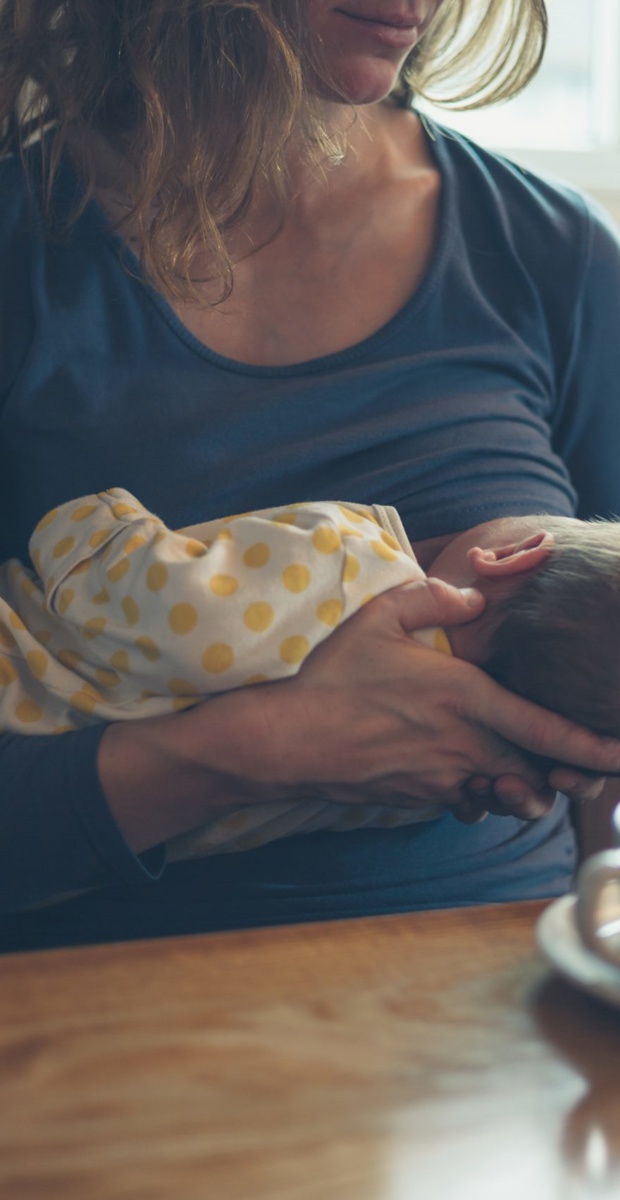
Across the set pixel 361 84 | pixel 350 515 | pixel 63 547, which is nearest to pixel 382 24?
pixel 361 84

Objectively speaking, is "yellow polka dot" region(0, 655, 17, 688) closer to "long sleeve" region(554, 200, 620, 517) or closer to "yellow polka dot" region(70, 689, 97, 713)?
"yellow polka dot" region(70, 689, 97, 713)

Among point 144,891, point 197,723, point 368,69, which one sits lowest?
point 144,891

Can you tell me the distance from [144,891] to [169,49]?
0.82 metres

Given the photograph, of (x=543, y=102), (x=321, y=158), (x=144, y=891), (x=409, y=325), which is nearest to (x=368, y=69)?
(x=321, y=158)

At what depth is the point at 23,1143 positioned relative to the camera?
511 millimetres

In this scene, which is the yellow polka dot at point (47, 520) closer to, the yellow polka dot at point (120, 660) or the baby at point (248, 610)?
the baby at point (248, 610)

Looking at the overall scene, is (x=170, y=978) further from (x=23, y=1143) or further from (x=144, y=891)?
(x=144, y=891)

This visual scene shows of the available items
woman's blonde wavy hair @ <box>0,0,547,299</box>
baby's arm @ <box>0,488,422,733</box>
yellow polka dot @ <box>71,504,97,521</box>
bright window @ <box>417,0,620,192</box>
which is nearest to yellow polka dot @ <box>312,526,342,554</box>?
baby's arm @ <box>0,488,422,733</box>

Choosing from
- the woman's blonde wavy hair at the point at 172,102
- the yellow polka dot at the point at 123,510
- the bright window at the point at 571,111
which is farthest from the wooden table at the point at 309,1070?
the bright window at the point at 571,111

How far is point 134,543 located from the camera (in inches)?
39.8

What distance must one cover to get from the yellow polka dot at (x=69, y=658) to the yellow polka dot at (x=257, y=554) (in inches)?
7.6

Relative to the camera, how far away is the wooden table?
497 millimetres

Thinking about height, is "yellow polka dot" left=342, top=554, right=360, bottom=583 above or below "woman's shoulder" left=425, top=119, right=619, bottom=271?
below

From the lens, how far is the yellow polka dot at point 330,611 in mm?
977
